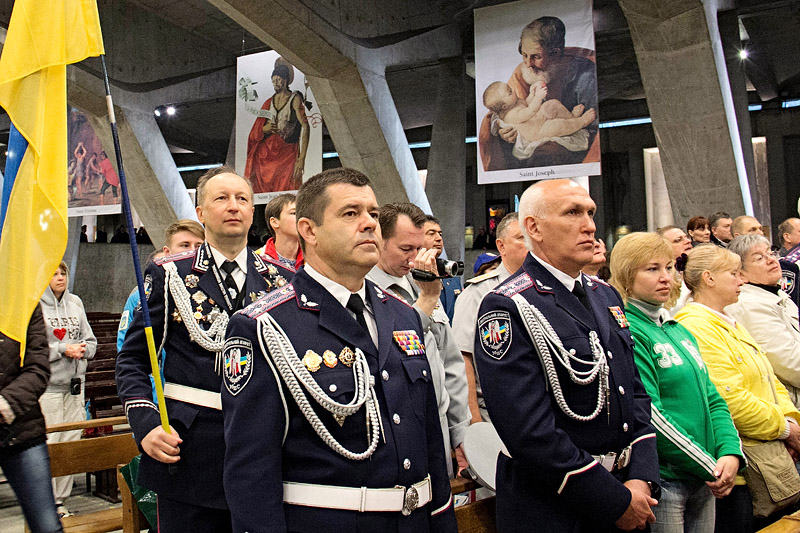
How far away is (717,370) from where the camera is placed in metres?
2.90

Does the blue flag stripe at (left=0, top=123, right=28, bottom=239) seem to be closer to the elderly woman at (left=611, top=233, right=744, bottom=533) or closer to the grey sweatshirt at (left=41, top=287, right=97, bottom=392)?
the elderly woman at (left=611, top=233, right=744, bottom=533)

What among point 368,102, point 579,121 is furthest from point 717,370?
point 368,102

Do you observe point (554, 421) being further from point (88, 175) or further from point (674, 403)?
point (88, 175)

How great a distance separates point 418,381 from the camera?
5.85 ft

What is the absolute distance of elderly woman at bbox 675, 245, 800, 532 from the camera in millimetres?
2814

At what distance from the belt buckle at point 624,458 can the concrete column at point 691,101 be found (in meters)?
6.57

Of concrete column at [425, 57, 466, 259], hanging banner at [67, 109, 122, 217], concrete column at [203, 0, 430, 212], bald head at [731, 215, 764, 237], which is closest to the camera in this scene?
bald head at [731, 215, 764, 237]

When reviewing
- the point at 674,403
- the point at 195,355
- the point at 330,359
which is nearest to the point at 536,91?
the point at 674,403

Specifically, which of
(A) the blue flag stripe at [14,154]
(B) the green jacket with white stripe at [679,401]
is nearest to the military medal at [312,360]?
(A) the blue flag stripe at [14,154]

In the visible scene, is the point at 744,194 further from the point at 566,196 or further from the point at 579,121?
the point at 566,196

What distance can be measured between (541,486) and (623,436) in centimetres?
30

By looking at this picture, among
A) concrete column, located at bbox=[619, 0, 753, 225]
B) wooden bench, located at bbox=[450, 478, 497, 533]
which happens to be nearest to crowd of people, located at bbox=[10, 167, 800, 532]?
wooden bench, located at bbox=[450, 478, 497, 533]

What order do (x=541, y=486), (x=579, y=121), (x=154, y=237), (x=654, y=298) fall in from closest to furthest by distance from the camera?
1. (x=541, y=486)
2. (x=654, y=298)
3. (x=579, y=121)
4. (x=154, y=237)

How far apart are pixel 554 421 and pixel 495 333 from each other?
30 cm
